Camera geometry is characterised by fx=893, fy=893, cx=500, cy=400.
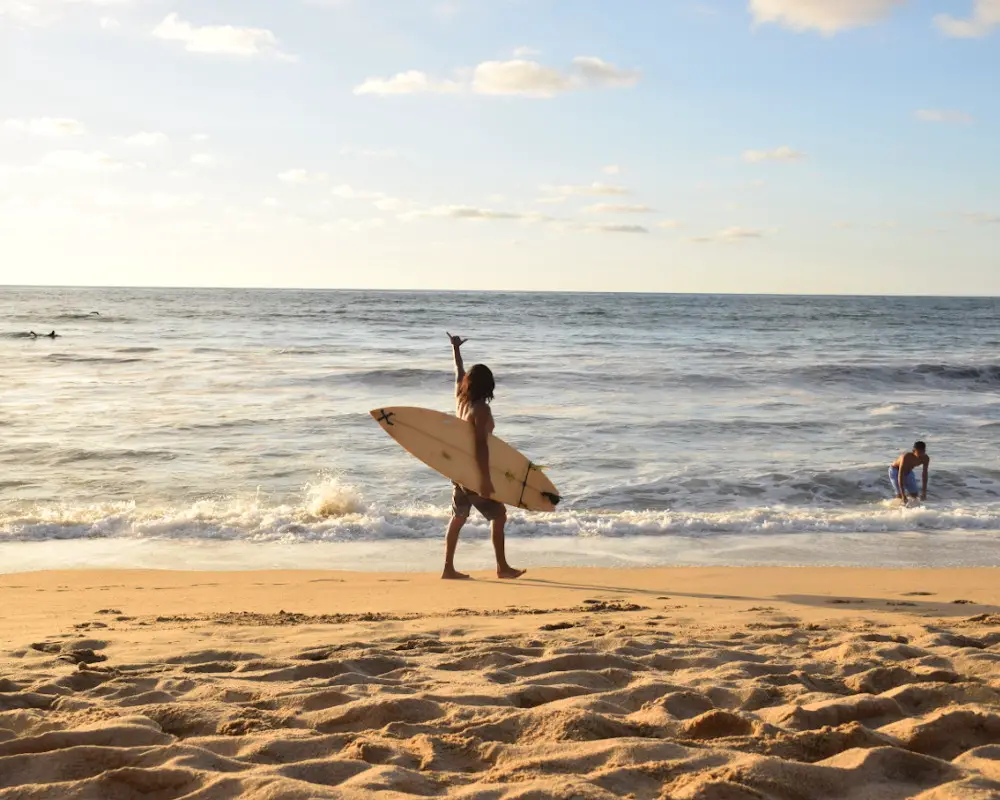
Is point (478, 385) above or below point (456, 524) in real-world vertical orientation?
above

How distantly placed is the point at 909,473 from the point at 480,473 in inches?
266

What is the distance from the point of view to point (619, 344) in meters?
35.0

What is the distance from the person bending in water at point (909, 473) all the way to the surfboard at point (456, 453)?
5409 mm

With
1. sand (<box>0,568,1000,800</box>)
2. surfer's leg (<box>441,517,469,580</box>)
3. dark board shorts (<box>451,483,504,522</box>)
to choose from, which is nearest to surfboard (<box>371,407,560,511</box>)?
dark board shorts (<box>451,483,504,522</box>)

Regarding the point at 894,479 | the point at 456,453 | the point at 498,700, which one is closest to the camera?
the point at 498,700

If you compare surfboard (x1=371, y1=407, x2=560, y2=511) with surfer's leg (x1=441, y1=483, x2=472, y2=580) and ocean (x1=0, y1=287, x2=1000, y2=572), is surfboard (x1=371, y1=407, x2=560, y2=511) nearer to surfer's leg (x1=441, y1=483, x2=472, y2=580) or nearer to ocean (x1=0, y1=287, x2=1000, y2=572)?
surfer's leg (x1=441, y1=483, x2=472, y2=580)

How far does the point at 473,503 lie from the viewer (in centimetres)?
710

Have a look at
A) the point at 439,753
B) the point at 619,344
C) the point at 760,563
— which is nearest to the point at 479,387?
the point at 760,563

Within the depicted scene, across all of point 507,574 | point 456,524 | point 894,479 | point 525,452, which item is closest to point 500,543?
point 507,574

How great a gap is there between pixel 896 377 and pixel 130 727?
24656 mm

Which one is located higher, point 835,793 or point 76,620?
point 835,793

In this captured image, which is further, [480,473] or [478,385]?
[480,473]

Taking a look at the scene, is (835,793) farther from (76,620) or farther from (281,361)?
(281,361)

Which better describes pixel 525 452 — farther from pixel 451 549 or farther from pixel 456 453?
pixel 451 549
